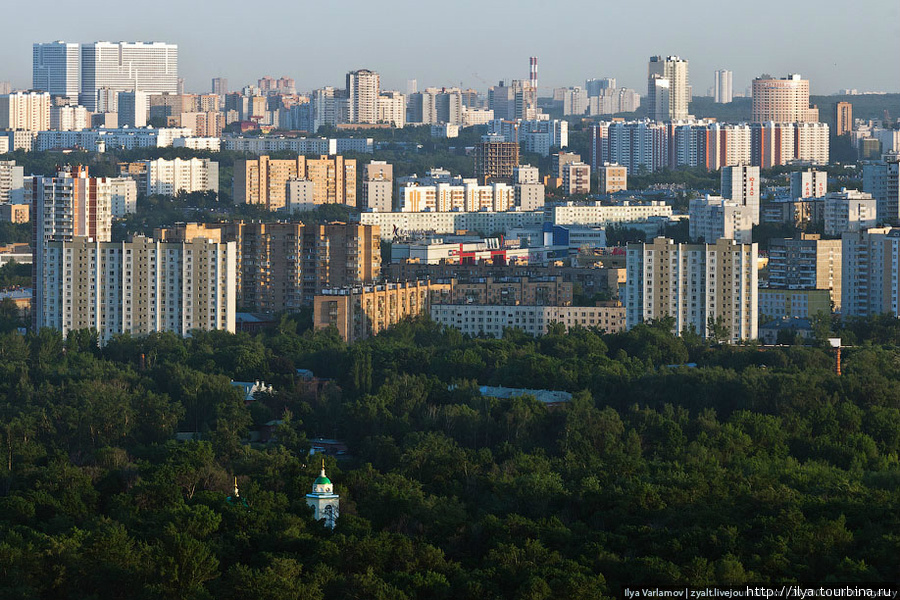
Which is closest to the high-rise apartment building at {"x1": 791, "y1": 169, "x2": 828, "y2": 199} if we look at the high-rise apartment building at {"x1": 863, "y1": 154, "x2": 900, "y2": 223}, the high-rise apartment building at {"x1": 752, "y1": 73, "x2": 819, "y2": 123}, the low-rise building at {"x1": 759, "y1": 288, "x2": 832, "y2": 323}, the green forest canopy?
the high-rise apartment building at {"x1": 863, "y1": 154, "x2": 900, "y2": 223}

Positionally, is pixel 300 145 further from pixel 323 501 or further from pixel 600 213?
pixel 323 501

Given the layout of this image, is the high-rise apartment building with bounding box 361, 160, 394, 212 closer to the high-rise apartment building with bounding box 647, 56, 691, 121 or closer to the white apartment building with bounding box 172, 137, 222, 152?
the white apartment building with bounding box 172, 137, 222, 152

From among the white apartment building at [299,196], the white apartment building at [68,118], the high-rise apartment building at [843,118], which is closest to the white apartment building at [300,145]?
the white apartment building at [68,118]

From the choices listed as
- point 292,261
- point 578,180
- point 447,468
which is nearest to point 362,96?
point 578,180

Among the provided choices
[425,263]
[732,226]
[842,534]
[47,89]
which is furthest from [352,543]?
[47,89]

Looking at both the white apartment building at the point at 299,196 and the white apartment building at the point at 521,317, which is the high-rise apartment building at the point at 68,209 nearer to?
the white apartment building at the point at 521,317
